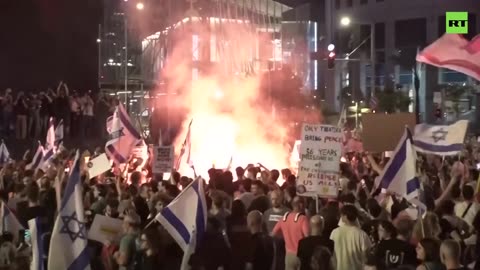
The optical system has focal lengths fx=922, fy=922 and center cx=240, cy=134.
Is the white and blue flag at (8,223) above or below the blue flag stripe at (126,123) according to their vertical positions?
below

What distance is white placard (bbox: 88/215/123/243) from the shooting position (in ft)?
32.4

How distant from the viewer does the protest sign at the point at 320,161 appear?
36.4 ft

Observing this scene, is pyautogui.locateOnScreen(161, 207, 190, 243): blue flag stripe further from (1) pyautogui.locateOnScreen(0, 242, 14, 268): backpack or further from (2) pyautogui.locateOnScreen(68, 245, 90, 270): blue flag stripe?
(1) pyautogui.locateOnScreen(0, 242, 14, 268): backpack

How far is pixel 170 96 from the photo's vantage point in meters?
31.5

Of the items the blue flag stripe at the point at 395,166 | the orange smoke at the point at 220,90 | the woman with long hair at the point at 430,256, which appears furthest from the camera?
the orange smoke at the point at 220,90

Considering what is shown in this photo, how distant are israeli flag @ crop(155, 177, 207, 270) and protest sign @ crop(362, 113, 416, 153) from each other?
19.1ft

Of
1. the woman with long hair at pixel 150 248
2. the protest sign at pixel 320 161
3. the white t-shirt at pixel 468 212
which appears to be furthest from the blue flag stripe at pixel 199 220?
the white t-shirt at pixel 468 212

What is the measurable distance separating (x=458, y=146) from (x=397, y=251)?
3887mm

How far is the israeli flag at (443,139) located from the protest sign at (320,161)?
1359 mm

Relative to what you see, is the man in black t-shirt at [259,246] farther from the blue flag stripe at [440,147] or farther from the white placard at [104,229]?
the blue flag stripe at [440,147]

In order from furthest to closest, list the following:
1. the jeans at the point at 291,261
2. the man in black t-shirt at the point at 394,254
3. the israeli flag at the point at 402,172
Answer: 1. the israeli flag at the point at 402,172
2. the jeans at the point at 291,261
3. the man in black t-shirt at the point at 394,254

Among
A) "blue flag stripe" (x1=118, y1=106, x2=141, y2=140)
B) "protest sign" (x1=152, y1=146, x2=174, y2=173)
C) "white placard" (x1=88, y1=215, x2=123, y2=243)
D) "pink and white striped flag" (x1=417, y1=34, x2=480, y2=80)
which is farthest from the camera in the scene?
"blue flag stripe" (x1=118, y1=106, x2=141, y2=140)

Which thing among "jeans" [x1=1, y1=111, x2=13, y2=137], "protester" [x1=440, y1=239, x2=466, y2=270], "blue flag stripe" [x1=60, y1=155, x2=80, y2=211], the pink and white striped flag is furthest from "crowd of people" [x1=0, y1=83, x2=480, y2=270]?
"jeans" [x1=1, y1=111, x2=13, y2=137]

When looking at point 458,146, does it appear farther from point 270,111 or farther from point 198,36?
point 270,111
